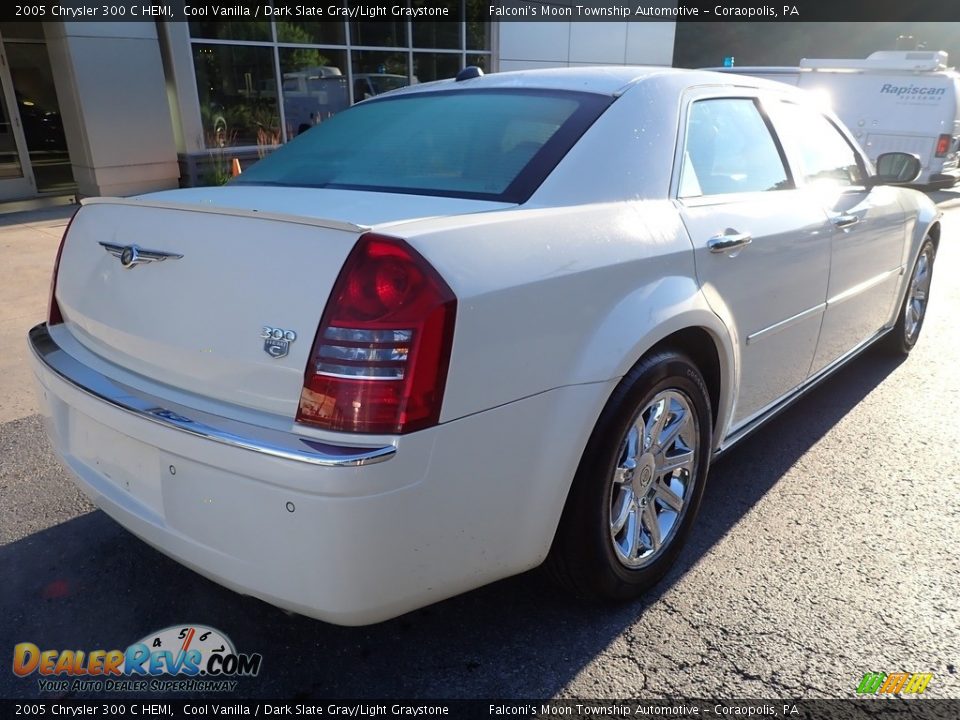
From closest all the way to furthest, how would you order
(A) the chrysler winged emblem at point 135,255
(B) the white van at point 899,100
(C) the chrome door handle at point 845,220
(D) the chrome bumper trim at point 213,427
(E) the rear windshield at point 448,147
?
Result: (D) the chrome bumper trim at point 213,427 → (A) the chrysler winged emblem at point 135,255 → (E) the rear windshield at point 448,147 → (C) the chrome door handle at point 845,220 → (B) the white van at point 899,100

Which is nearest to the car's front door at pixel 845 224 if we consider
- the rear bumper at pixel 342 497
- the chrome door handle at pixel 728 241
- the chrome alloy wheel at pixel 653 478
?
the chrome door handle at pixel 728 241

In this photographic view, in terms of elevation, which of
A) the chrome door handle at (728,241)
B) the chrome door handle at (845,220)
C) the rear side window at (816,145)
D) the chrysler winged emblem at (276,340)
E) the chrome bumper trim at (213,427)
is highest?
the rear side window at (816,145)

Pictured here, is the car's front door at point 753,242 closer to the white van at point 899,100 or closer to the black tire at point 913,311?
the black tire at point 913,311

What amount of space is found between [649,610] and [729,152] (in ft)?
5.82

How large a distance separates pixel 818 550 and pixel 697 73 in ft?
6.36

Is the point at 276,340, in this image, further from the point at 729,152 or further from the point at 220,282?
the point at 729,152

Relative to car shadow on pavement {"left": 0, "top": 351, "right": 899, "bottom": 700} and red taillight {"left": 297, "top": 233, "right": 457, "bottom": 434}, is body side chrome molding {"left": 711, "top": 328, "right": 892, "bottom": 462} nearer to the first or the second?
car shadow on pavement {"left": 0, "top": 351, "right": 899, "bottom": 700}

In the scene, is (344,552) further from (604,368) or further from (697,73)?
(697,73)

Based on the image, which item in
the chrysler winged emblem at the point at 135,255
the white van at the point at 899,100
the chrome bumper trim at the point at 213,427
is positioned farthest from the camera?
the white van at the point at 899,100

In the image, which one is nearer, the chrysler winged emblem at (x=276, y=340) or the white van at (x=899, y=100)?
the chrysler winged emblem at (x=276, y=340)

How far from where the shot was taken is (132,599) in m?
2.48

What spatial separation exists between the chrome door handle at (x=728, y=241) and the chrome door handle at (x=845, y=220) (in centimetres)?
89

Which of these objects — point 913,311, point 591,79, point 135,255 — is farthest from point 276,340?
point 913,311

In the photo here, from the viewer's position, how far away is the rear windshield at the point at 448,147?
231cm
